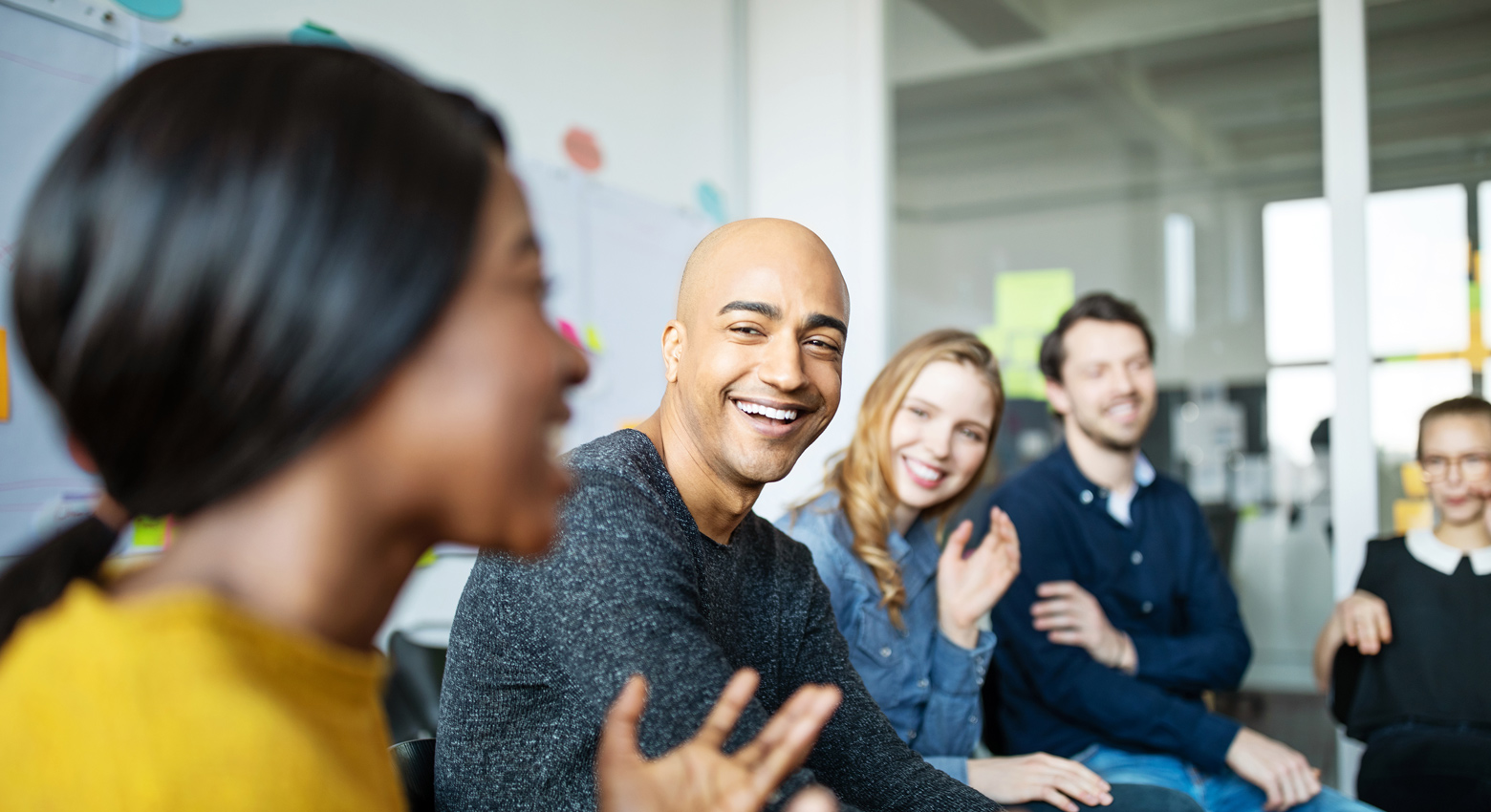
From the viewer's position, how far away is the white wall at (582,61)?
7.84ft

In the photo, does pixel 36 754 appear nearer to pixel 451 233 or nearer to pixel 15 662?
pixel 15 662

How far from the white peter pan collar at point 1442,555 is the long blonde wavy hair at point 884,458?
3.65 ft

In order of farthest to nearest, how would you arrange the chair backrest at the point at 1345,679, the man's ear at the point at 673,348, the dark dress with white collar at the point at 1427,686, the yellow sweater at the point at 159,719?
the chair backrest at the point at 1345,679 → the dark dress with white collar at the point at 1427,686 → the man's ear at the point at 673,348 → the yellow sweater at the point at 159,719

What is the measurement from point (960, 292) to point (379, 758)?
336 centimetres

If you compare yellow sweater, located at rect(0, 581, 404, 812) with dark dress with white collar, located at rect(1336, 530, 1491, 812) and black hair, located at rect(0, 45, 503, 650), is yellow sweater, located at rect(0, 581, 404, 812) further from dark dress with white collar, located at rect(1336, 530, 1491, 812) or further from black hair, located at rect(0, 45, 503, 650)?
dark dress with white collar, located at rect(1336, 530, 1491, 812)

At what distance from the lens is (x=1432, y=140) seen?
3.10m

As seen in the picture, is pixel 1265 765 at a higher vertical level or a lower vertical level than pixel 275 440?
lower

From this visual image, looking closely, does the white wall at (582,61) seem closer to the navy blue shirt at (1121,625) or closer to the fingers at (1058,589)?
the navy blue shirt at (1121,625)

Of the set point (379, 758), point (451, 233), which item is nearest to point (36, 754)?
point (379, 758)

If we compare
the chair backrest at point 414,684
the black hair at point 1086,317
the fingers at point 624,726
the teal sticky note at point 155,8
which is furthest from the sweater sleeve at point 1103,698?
the teal sticky note at point 155,8

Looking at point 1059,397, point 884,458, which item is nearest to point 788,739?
point 884,458

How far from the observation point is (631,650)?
924 millimetres

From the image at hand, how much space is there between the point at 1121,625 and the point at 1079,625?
285 mm

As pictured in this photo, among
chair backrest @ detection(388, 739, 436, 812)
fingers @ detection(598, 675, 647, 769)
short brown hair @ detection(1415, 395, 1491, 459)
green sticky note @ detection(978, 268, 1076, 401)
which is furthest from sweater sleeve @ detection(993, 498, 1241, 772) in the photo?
fingers @ detection(598, 675, 647, 769)
